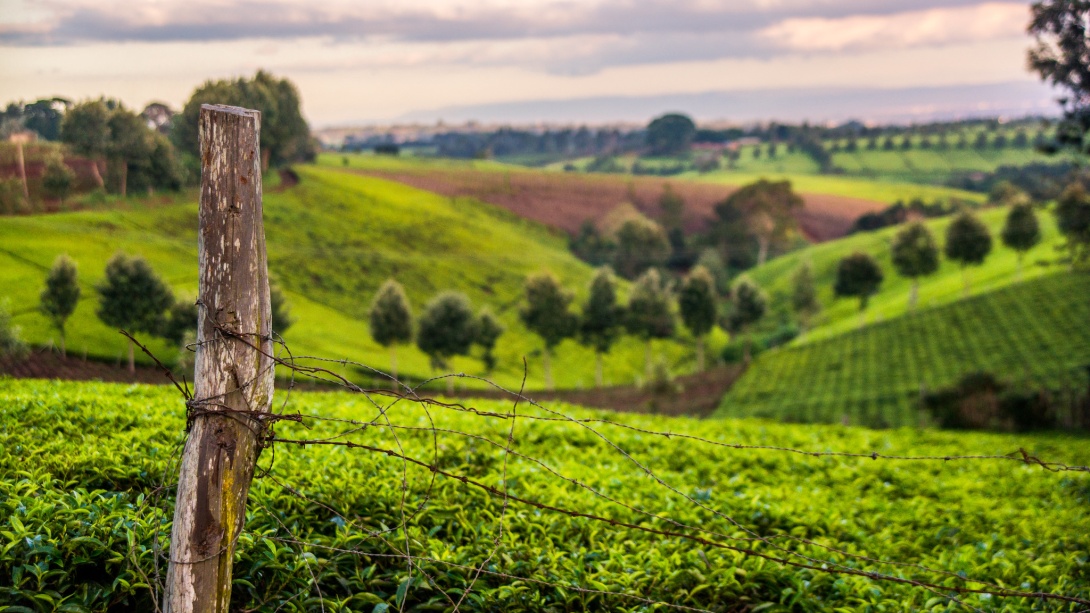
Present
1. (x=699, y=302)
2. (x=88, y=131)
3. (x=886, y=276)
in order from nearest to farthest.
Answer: (x=88, y=131) → (x=699, y=302) → (x=886, y=276)

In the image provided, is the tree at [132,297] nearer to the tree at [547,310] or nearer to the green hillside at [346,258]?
the green hillside at [346,258]

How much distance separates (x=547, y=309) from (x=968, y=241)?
134ft

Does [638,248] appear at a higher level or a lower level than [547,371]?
higher

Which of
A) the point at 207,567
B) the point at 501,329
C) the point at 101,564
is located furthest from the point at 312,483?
the point at 501,329

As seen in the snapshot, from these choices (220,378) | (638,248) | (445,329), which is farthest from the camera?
(638,248)

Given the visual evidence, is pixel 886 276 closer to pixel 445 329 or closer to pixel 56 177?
pixel 445 329

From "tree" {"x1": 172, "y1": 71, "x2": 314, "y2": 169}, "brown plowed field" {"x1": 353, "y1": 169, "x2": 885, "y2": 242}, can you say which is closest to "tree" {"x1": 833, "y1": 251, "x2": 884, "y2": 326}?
"brown plowed field" {"x1": 353, "y1": 169, "x2": 885, "y2": 242}

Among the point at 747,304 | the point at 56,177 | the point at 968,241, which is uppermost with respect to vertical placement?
the point at 56,177

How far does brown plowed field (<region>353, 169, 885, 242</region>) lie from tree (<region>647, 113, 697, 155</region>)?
2374 inches

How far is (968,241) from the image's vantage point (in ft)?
235

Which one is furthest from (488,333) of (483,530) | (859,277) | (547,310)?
(483,530)

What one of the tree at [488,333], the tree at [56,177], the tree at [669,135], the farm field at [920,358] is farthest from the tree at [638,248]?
the tree at [669,135]

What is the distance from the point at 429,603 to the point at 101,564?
2.12m

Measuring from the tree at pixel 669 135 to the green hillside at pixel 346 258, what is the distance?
94.4 m
